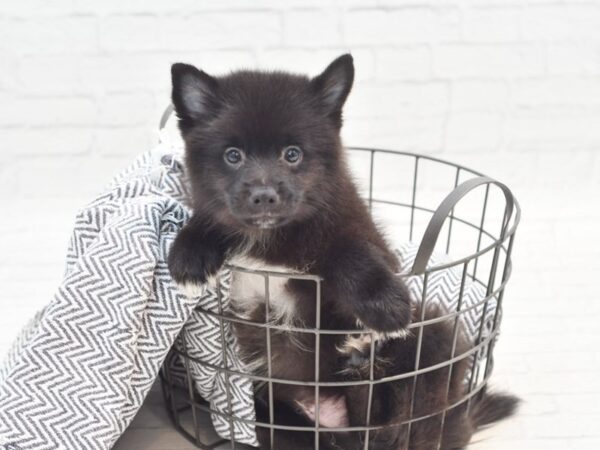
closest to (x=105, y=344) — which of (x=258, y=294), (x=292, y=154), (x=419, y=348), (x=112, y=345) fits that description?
(x=112, y=345)

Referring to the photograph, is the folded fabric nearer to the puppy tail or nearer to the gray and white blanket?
the gray and white blanket

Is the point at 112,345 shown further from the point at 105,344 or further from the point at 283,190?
the point at 283,190

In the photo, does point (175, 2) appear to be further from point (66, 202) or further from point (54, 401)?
point (54, 401)

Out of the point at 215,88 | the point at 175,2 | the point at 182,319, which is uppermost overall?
the point at 175,2

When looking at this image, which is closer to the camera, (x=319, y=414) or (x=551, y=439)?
(x=319, y=414)

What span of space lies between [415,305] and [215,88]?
73 centimetres

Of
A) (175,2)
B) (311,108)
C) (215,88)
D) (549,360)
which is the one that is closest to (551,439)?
(549,360)

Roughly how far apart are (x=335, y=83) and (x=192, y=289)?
58 centimetres

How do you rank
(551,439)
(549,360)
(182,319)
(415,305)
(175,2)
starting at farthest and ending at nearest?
(175,2) → (549,360) → (551,439) → (415,305) → (182,319)

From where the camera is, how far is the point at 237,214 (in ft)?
5.64

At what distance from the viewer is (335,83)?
6.01ft

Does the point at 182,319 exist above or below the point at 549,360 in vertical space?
above

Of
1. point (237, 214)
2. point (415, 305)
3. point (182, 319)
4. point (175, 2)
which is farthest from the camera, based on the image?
point (175, 2)

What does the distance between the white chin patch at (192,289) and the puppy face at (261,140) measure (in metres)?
0.17
